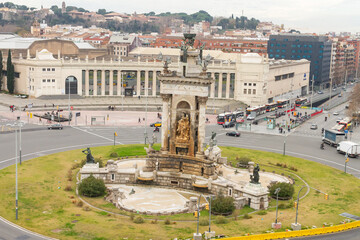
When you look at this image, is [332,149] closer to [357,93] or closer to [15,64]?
[357,93]

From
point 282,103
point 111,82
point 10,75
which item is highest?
point 10,75

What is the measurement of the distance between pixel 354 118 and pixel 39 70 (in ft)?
298

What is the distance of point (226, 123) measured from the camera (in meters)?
120

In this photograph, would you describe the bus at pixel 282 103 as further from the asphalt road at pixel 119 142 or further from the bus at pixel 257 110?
the asphalt road at pixel 119 142

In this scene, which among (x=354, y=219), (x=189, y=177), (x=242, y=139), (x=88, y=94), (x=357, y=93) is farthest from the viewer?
(x=88, y=94)

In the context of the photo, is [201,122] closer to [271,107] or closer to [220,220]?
[220,220]

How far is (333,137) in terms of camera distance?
10125 centimetres

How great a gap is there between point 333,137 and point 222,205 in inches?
2027

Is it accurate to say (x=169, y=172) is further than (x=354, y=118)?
No

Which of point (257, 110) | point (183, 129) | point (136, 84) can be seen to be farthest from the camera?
point (136, 84)

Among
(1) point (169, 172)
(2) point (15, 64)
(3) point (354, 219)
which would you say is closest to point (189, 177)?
(1) point (169, 172)

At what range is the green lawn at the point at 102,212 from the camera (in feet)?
169

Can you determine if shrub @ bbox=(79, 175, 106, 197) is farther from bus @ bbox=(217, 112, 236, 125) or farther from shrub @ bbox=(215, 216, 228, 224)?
bus @ bbox=(217, 112, 236, 125)

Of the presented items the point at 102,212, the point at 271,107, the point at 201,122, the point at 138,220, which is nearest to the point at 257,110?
the point at 271,107
